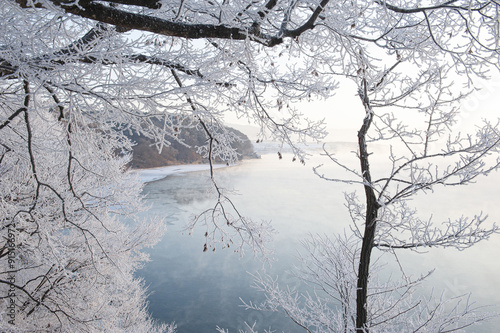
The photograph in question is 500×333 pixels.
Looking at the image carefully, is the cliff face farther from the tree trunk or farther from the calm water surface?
the tree trunk

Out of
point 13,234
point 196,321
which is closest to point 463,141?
point 13,234

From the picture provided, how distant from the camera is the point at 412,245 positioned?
3.49 meters

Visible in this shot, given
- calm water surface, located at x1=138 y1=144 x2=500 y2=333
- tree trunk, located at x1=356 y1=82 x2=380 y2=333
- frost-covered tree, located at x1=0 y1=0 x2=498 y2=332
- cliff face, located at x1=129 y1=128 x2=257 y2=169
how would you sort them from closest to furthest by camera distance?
frost-covered tree, located at x1=0 y1=0 x2=498 y2=332 → tree trunk, located at x1=356 y1=82 x2=380 y2=333 → calm water surface, located at x1=138 y1=144 x2=500 y2=333 → cliff face, located at x1=129 y1=128 x2=257 y2=169

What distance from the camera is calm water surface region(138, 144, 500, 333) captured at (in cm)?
1120

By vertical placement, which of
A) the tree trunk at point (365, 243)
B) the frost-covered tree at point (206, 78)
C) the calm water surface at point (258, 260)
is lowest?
the calm water surface at point (258, 260)

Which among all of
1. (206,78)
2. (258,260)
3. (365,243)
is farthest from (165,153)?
(206,78)

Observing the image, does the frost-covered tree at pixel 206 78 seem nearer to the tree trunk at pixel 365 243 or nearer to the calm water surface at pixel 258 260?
the tree trunk at pixel 365 243

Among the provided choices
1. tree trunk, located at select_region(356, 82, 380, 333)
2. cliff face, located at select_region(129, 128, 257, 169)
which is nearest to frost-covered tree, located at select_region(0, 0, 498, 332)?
tree trunk, located at select_region(356, 82, 380, 333)

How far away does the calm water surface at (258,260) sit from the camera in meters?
11.2

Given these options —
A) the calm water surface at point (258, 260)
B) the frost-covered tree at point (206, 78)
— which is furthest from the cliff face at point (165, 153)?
the frost-covered tree at point (206, 78)

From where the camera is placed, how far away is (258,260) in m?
12.2

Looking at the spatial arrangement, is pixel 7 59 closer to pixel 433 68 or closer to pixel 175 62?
pixel 175 62

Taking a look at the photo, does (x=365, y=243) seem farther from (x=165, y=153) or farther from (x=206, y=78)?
(x=165, y=153)

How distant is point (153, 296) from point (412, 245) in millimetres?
11565
